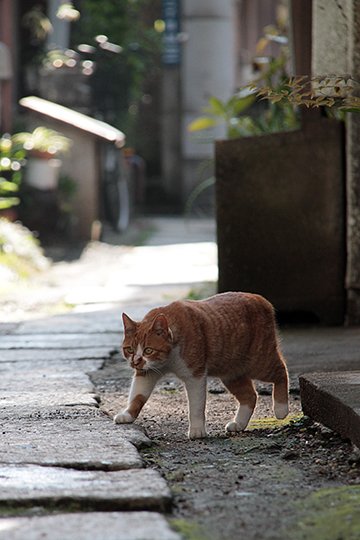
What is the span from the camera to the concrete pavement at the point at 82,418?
9.05 ft

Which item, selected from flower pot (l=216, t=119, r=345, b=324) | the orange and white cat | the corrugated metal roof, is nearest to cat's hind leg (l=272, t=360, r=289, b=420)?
the orange and white cat

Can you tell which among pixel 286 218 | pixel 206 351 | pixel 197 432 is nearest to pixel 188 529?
pixel 197 432

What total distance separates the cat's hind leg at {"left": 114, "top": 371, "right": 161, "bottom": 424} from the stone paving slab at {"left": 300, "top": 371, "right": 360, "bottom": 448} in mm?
522

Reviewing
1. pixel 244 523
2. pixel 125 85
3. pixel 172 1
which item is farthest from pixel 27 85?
pixel 244 523

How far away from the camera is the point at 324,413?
12.4 feet

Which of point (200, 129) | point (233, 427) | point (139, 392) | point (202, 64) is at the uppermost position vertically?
point (202, 64)

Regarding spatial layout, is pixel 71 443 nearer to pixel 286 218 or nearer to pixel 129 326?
pixel 129 326

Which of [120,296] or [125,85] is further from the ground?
[125,85]

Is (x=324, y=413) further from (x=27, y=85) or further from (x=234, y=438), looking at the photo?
(x=27, y=85)

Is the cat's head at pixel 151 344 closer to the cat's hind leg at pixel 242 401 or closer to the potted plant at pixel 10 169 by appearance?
the cat's hind leg at pixel 242 401

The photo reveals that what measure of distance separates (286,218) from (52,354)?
1.44 metres

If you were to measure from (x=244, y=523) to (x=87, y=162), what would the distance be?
10.6m

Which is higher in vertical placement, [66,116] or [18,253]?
[66,116]

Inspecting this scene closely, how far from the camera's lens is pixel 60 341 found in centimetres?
622
